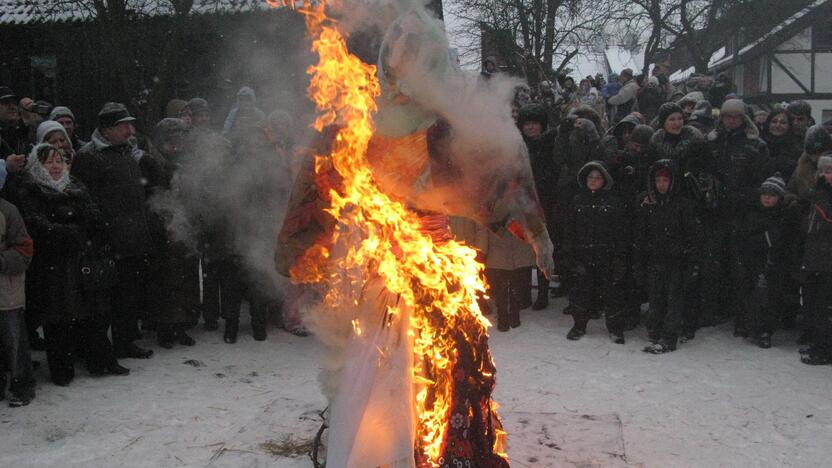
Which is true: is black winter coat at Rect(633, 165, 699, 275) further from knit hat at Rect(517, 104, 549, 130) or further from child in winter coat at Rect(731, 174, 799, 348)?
knit hat at Rect(517, 104, 549, 130)

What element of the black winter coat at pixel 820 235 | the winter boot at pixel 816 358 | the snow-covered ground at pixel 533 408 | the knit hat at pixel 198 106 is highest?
the knit hat at pixel 198 106

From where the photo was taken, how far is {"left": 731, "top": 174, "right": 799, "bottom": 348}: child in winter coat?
23.0ft

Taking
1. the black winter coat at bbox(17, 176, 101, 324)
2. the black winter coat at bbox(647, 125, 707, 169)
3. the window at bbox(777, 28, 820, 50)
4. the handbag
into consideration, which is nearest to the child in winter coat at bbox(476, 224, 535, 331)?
the black winter coat at bbox(647, 125, 707, 169)

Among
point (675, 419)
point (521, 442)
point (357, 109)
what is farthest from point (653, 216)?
point (357, 109)

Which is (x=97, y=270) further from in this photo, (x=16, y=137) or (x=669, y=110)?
(x=669, y=110)

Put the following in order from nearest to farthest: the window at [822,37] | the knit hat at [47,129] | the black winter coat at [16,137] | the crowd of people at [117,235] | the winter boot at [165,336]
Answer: the crowd of people at [117,235] < the knit hat at [47,129] < the black winter coat at [16,137] < the winter boot at [165,336] < the window at [822,37]

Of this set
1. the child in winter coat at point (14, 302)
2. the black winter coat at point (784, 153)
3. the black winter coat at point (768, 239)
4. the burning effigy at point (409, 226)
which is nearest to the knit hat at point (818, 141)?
the black winter coat at point (784, 153)

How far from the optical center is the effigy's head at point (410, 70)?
11.3 feet

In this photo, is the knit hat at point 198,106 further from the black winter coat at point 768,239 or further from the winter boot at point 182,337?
the black winter coat at point 768,239

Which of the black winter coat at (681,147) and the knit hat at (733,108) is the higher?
the knit hat at (733,108)

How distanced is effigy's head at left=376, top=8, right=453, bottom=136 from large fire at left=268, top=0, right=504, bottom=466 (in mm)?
82

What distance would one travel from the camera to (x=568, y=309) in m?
7.91

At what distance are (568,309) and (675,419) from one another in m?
2.75

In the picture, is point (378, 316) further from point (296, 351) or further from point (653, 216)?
point (653, 216)
